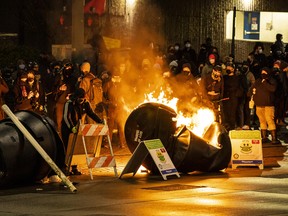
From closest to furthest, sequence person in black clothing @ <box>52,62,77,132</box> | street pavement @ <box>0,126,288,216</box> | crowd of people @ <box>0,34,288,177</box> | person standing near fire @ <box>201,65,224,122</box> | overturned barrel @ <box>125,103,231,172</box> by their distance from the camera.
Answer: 1. street pavement @ <box>0,126,288,216</box>
2. overturned barrel @ <box>125,103,231,172</box>
3. crowd of people @ <box>0,34,288,177</box>
4. person in black clothing @ <box>52,62,77,132</box>
5. person standing near fire @ <box>201,65,224,122</box>

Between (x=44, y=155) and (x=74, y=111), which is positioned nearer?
(x=44, y=155)

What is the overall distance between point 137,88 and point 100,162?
6.73 m

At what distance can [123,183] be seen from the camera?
17.0 m

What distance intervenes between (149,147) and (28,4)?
17594 mm

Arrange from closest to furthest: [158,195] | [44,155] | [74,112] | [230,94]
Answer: [158,195]
[44,155]
[74,112]
[230,94]

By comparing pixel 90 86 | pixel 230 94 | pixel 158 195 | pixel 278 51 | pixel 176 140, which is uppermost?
pixel 278 51

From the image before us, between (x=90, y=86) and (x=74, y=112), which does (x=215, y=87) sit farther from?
(x=74, y=112)

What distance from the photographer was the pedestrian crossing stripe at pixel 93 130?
57.8 ft

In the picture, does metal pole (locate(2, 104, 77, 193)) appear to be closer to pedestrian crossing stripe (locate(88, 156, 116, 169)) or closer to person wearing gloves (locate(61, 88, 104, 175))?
pedestrian crossing stripe (locate(88, 156, 116, 169))

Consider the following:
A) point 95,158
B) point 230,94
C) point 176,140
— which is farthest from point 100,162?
point 230,94

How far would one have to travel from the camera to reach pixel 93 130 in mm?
17750

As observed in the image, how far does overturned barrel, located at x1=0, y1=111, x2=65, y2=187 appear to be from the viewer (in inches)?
635

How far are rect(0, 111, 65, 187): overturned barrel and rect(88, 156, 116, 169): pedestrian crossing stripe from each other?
2.10 feet

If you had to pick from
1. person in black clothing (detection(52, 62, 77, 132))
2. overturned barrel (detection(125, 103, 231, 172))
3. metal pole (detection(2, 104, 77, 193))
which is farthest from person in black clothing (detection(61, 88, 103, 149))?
person in black clothing (detection(52, 62, 77, 132))
